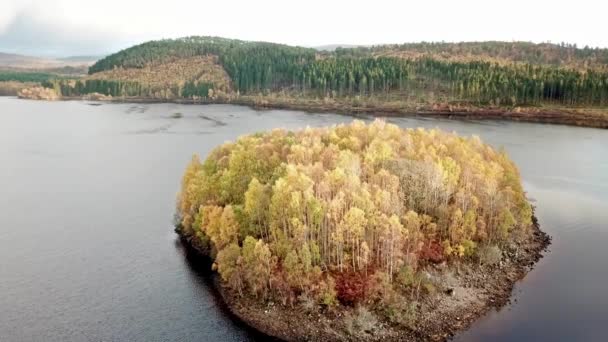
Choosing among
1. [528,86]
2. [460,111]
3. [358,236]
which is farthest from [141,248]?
[528,86]

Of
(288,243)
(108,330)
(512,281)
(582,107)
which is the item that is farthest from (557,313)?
(582,107)

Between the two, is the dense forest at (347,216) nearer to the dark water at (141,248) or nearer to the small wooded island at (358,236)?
the small wooded island at (358,236)

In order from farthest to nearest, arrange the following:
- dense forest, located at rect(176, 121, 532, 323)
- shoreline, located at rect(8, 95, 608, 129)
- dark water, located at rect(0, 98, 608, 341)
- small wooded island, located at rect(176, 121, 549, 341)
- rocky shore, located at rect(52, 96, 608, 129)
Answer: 1. rocky shore, located at rect(52, 96, 608, 129)
2. shoreline, located at rect(8, 95, 608, 129)
3. dense forest, located at rect(176, 121, 532, 323)
4. dark water, located at rect(0, 98, 608, 341)
5. small wooded island, located at rect(176, 121, 549, 341)

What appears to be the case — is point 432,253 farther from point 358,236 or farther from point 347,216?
point 347,216

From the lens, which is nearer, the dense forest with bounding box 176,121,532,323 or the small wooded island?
the small wooded island

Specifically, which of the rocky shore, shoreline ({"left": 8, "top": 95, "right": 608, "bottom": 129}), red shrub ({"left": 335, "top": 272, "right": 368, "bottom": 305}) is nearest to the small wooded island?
red shrub ({"left": 335, "top": 272, "right": 368, "bottom": 305})

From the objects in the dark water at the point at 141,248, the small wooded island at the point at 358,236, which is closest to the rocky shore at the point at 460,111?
the dark water at the point at 141,248

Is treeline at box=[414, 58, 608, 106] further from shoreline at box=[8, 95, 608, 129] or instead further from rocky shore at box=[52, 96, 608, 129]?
rocky shore at box=[52, 96, 608, 129]
